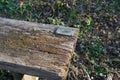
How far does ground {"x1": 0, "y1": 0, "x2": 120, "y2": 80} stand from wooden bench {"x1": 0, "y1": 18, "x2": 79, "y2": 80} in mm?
1163

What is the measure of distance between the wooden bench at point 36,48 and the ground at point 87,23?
3.82 ft

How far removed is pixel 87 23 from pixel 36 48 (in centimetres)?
225

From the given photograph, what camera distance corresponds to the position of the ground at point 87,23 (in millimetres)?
3801

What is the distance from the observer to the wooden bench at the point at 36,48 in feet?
7.38

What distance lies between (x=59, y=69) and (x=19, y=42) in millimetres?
542

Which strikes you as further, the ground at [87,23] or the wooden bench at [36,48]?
the ground at [87,23]

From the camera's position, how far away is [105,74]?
3.73 meters

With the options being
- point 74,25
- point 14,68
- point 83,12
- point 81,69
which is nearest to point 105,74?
point 81,69

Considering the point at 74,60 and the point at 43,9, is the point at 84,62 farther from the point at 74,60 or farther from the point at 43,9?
the point at 43,9

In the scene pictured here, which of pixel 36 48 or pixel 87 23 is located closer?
pixel 36 48

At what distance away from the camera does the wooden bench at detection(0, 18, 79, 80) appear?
2.25m

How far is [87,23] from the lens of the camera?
14.9 feet

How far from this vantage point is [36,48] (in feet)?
7.99

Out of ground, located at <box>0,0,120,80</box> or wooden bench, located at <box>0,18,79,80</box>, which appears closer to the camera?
wooden bench, located at <box>0,18,79,80</box>
